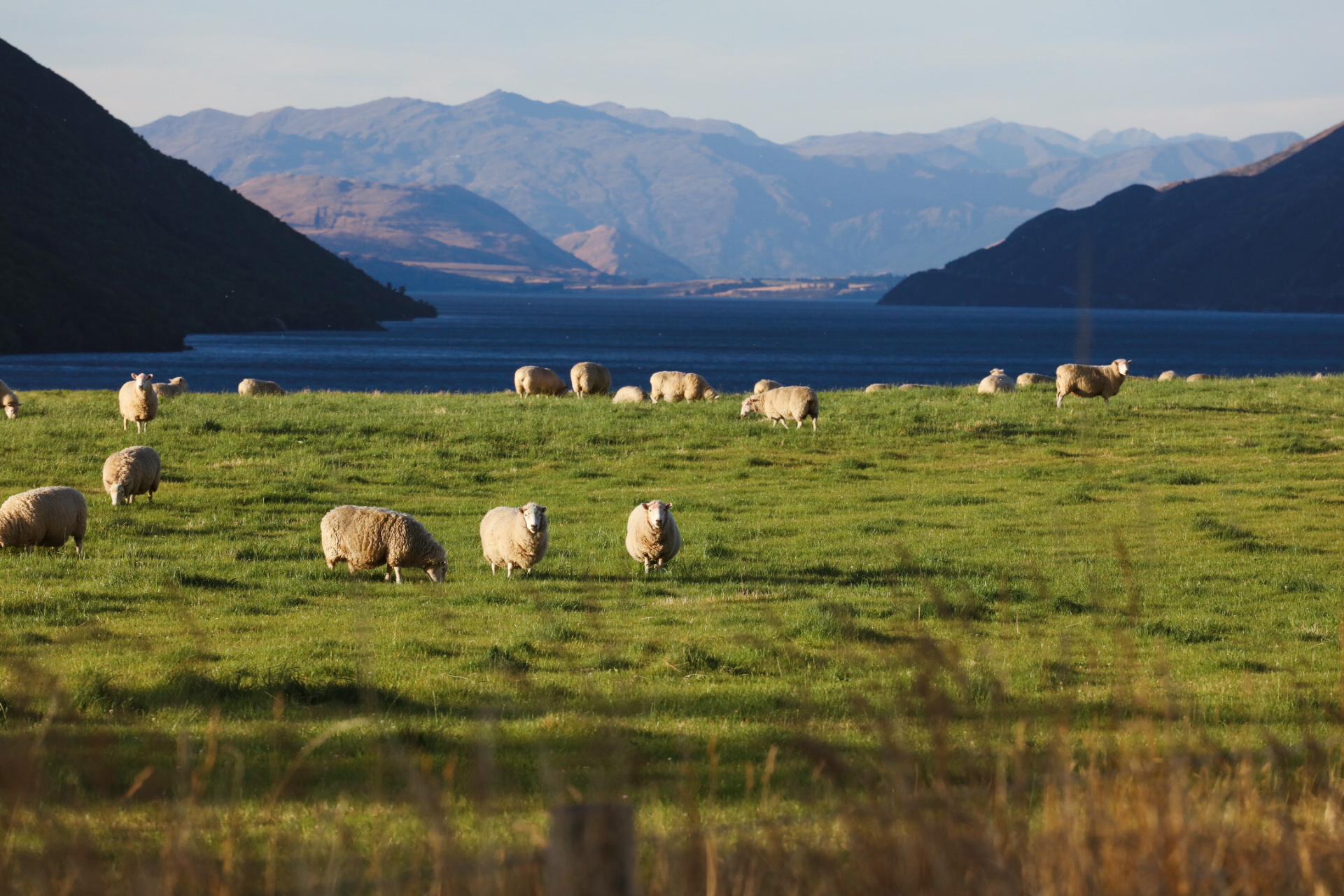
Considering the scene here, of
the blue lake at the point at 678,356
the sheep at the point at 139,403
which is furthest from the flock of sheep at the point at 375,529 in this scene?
the blue lake at the point at 678,356

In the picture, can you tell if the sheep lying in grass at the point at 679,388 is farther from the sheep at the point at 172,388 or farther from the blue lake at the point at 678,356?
the blue lake at the point at 678,356

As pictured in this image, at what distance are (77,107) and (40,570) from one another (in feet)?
577

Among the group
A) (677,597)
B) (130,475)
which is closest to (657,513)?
(677,597)

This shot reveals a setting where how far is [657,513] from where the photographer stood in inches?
635

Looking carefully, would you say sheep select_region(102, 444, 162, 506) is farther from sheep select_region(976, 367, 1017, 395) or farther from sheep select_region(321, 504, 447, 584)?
sheep select_region(976, 367, 1017, 395)

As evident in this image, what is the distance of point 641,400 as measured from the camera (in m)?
38.1

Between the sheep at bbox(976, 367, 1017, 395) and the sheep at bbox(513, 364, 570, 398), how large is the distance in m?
14.6

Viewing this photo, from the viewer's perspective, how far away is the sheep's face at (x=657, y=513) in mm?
16156

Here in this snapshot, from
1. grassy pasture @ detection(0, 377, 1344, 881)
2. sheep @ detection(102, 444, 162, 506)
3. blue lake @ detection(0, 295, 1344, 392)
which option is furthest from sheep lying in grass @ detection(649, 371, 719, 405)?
blue lake @ detection(0, 295, 1344, 392)

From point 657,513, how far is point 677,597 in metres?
1.44

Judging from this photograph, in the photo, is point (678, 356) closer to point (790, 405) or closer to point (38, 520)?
point (790, 405)

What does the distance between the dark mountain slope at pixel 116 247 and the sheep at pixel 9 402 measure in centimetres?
8931

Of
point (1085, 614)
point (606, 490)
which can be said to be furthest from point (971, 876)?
point (606, 490)

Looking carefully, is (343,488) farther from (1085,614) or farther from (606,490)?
(1085,614)
